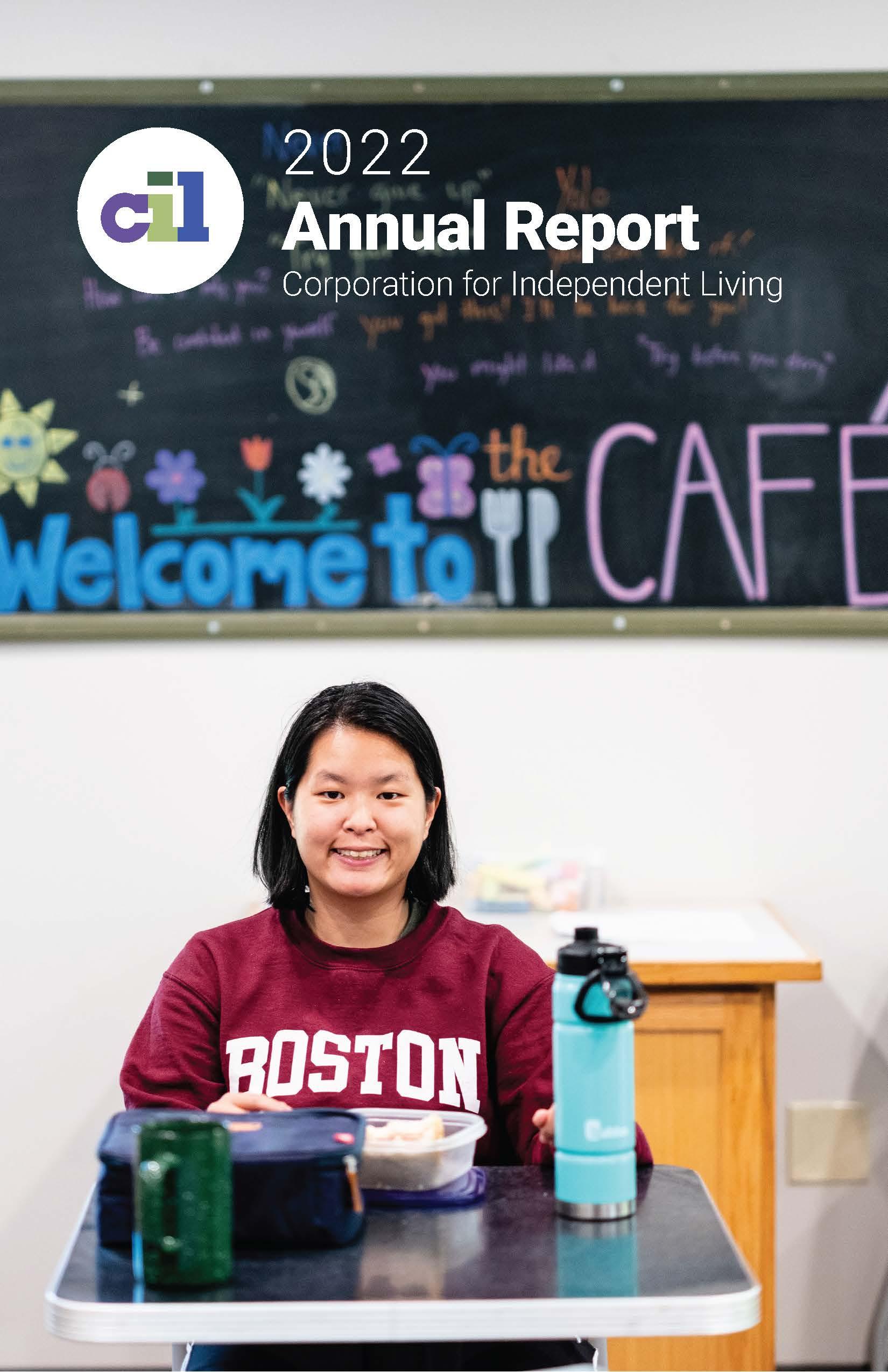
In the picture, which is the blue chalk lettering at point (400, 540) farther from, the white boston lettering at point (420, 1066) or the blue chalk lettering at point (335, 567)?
the white boston lettering at point (420, 1066)

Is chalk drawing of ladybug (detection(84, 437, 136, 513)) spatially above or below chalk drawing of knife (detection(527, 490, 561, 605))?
above

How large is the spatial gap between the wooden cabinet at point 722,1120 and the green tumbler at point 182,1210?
3.85 ft

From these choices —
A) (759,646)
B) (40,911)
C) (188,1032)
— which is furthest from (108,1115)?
(759,646)

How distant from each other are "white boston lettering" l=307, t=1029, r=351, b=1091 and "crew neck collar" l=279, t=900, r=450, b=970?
9 cm

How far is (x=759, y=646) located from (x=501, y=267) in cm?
79

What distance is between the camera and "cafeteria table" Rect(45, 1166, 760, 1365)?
113cm

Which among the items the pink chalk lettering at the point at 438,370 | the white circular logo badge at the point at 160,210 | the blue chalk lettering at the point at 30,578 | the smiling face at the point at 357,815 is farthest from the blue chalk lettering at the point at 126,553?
the smiling face at the point at 357,815

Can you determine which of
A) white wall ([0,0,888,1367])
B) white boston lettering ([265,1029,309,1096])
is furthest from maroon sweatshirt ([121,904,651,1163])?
white wall ([0,0,888,1367])

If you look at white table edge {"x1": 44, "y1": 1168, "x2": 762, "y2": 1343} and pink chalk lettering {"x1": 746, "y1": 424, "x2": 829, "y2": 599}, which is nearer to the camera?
white table edge {"x1": 44, "y1": 1168, "x2": 762, "y2": 1343}

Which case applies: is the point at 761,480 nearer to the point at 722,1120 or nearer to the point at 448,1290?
the point at 722,1120

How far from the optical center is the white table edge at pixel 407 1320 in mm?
1124

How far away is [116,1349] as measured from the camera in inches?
105

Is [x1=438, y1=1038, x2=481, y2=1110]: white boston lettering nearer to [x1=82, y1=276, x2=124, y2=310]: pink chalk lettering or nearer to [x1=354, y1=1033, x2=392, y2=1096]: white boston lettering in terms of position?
[x1=354, y1=1033, x2=392, y2=1096]: white boston lettering

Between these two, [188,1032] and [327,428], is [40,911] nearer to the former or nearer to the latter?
[327,428]
